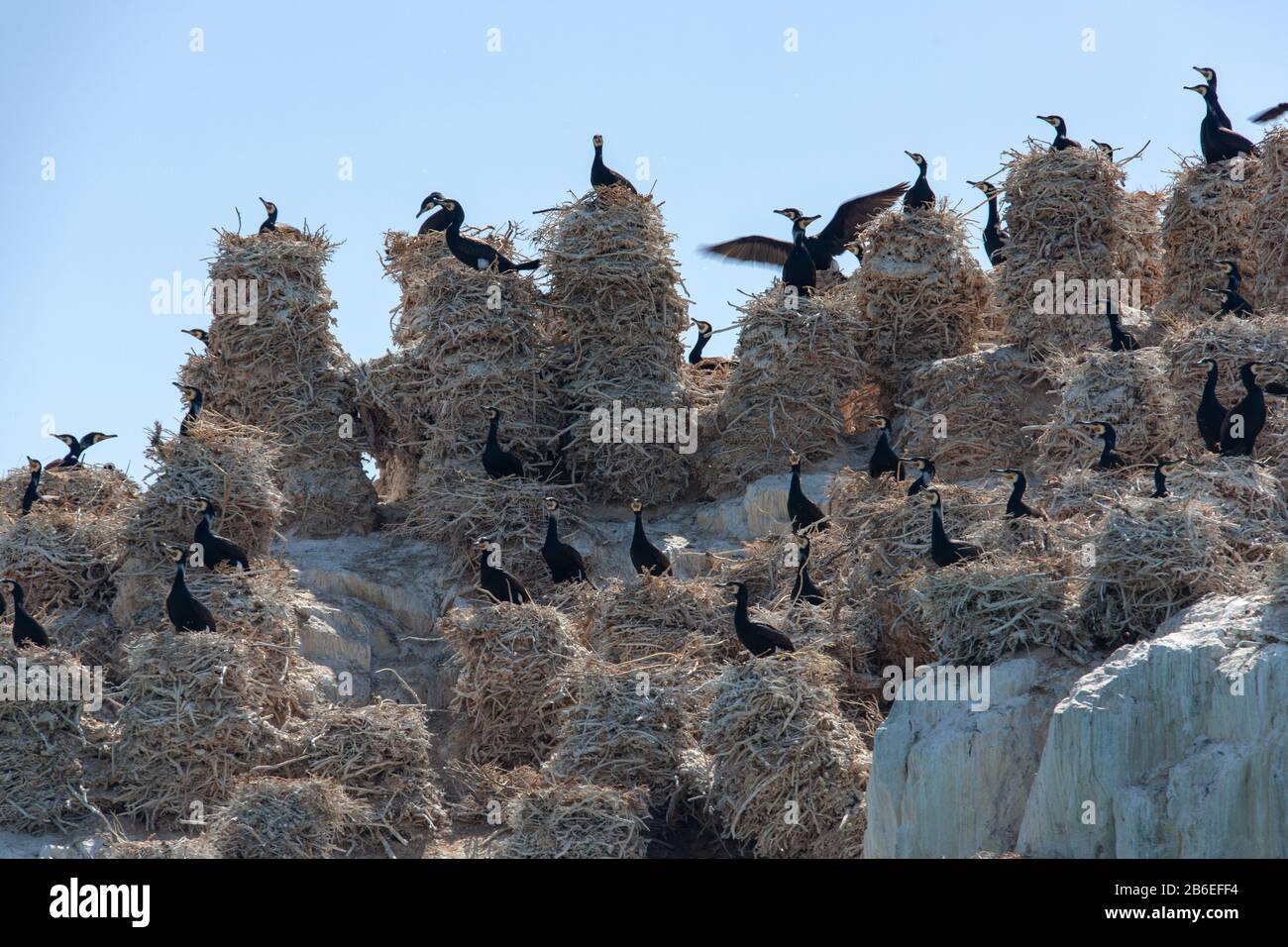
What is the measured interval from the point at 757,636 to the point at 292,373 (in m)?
7.16

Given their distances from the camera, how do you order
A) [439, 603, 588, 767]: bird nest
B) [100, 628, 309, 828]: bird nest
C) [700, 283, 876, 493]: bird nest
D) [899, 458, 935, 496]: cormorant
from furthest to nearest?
[700, 283, 876, 493]: bird nest → [899, 458, 935, 496]: cormorant → [439, 603, 588, 767]: bird nest → [100, 628, 309, 828]: bird nest

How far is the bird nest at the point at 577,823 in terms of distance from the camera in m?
16.0

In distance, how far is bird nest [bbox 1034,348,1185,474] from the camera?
63.6ft

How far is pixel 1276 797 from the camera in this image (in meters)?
13.1

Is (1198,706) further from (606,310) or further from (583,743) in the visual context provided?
(606,310)

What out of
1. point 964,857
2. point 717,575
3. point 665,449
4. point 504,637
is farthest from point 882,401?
point 964,857

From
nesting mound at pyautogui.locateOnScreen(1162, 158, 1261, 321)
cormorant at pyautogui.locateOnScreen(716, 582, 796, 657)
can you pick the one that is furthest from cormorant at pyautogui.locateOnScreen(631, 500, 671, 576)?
nesting mound at pyautogui.locateOnScreen(1162, 158, 1261, 321)

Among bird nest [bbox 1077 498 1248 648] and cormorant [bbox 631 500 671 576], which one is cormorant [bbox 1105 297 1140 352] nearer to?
cormorant [bbox 631 500 671 576]

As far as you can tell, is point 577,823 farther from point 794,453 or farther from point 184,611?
point 794,453

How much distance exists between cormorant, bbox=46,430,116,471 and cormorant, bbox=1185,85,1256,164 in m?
11.9

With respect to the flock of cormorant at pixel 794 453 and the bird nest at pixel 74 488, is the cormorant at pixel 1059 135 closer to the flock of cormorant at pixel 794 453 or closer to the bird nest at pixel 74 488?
the flock of cormorant at pixel 794 453

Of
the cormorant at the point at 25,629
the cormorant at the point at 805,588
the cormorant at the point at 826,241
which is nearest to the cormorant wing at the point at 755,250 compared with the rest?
the cormorant at the point at 826,241

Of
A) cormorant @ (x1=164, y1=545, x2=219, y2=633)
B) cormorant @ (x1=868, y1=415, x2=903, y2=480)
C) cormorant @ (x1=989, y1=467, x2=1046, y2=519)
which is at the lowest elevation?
cormorant @ (x1=164, y1=545, x2=219, y2=633)

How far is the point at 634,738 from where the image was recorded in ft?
56.5
